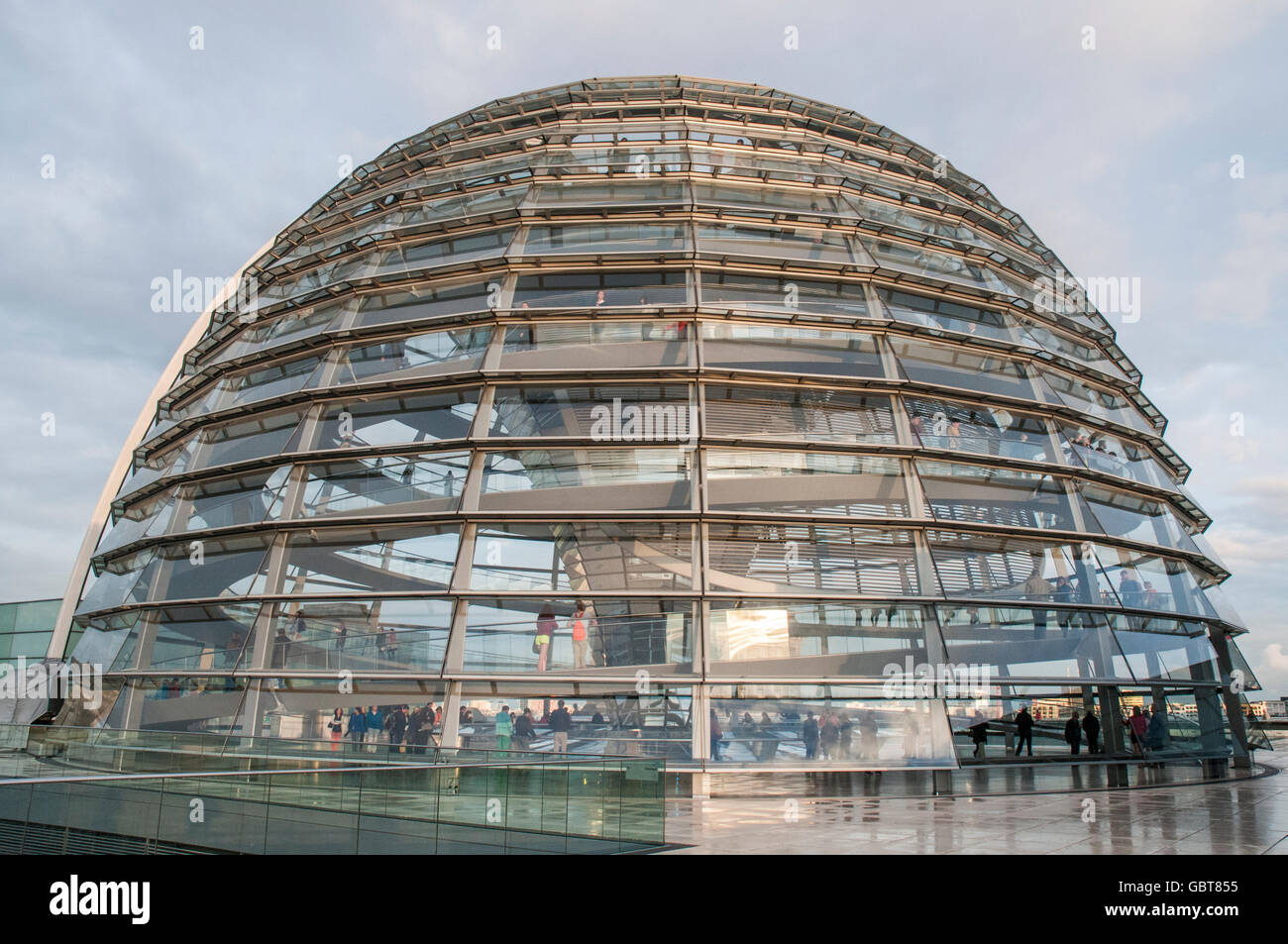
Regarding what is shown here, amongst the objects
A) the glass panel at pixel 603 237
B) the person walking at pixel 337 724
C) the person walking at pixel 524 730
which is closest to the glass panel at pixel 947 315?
the glass panel at pixel 603 237

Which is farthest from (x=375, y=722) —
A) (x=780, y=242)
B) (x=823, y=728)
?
(x=780, y=242)

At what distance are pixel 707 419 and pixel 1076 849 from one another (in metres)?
8.38

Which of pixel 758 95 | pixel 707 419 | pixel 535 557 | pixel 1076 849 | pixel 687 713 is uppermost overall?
pixel 758 95

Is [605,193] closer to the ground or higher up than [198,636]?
higher up

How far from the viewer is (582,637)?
12617 millimetres

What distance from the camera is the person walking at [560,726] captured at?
1212 cm

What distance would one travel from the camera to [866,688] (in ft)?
41.3

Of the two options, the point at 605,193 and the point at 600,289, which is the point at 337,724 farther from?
the point at 605,193

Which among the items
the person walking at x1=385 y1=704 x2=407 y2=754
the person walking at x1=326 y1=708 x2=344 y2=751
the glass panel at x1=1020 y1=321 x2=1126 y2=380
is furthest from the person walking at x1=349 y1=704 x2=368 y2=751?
the glass panel at x1=1020 y1=321 x2=1126 y2=380

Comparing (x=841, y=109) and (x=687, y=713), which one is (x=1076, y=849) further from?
(x=841, y=109)

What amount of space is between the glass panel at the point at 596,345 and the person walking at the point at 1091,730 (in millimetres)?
8671

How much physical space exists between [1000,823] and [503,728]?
21.6ft

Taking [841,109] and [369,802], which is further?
[841,109]
